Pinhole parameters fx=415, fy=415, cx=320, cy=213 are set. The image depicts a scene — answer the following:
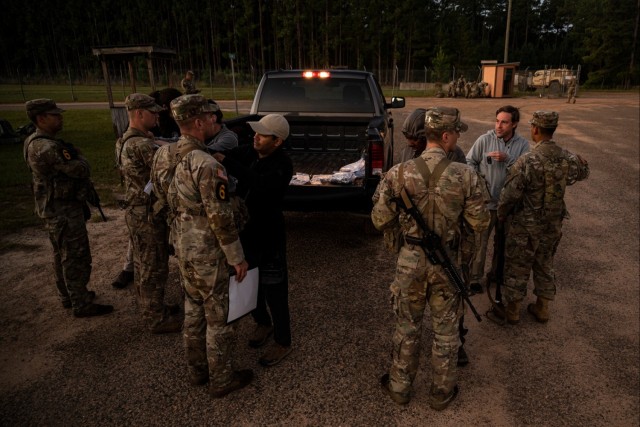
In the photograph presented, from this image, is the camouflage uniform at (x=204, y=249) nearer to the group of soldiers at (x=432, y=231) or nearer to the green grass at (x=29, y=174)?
the group of soldiers at (x=432, y=231)

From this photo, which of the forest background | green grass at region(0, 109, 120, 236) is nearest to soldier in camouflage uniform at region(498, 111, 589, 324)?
green grass at region(0, 109, 120, 236)

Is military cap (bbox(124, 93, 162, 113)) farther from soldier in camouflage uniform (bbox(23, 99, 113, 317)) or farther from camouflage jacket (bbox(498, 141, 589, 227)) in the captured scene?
camouflage jacket (bbox(498, 141, 589, 227))

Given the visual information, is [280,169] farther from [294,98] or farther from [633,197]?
[633,197]

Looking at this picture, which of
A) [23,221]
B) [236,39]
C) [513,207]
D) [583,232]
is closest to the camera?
[513,207]

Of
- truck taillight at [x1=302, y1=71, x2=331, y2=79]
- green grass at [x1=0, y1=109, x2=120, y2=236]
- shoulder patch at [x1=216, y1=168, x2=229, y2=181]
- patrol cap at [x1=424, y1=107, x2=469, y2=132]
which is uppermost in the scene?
truck taillight at [x1=302, y1=71, x2=331, y2=79]

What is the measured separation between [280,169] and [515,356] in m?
2.44

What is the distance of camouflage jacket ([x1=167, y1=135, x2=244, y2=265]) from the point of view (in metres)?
2.54

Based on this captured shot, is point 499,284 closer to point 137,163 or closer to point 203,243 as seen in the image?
point 203,243

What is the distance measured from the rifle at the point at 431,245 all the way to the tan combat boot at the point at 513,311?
1.42 m

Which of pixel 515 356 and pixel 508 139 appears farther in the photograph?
pixel 508 139

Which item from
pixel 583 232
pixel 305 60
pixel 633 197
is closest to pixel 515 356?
pixel 583 232

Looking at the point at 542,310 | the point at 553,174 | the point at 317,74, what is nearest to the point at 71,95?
the point at 317,74

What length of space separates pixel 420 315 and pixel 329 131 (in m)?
3.72

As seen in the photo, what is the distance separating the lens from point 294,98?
6.62 metres
